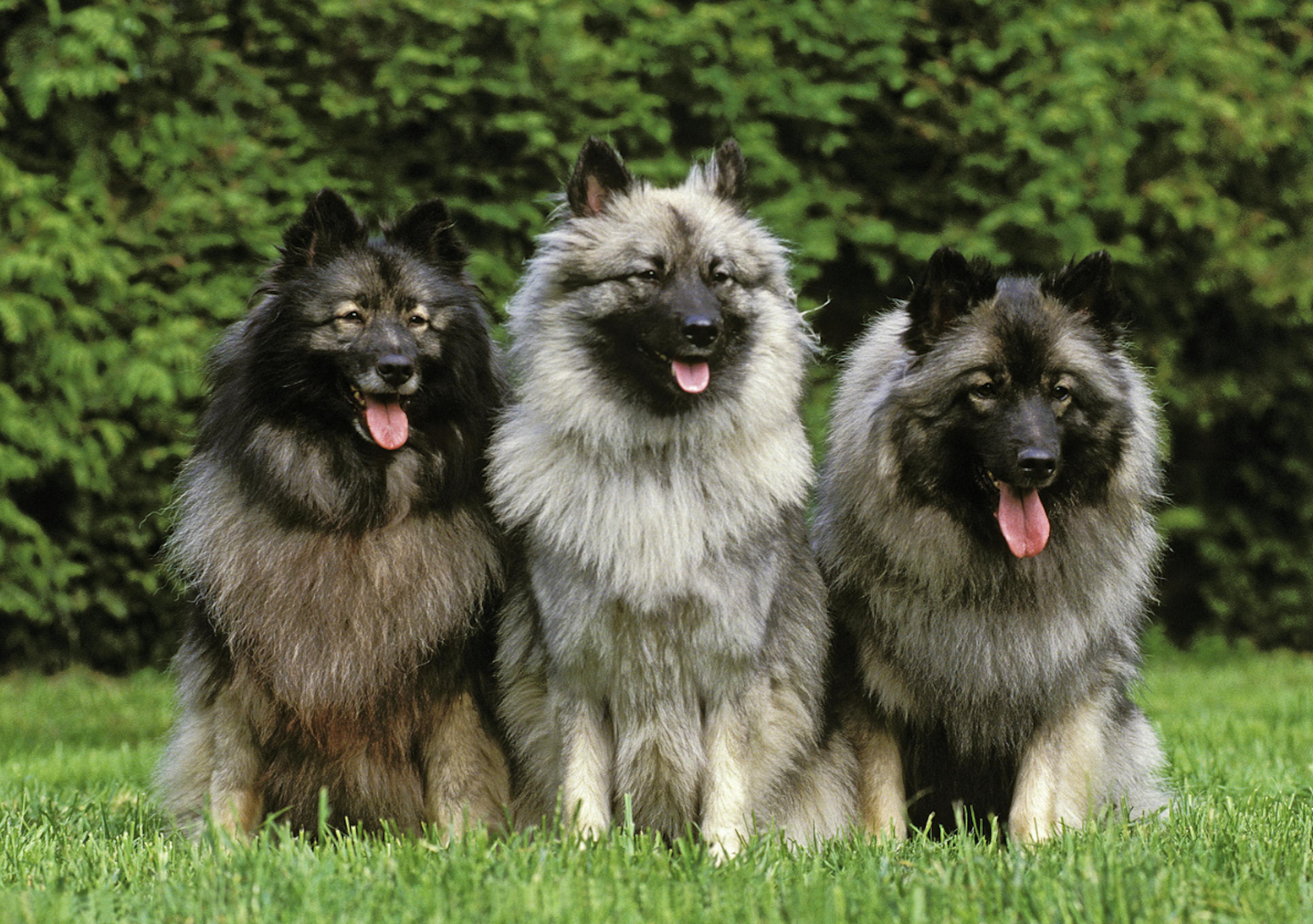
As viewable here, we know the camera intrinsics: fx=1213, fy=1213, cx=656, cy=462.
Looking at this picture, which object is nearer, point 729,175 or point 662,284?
point 662,284

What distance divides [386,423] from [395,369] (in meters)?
0.19

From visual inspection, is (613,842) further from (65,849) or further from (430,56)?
(430,56)

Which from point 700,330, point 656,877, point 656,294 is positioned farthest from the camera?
point 656,294

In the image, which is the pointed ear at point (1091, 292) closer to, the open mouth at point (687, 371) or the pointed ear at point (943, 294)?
the pointed ear at point (943, 294)

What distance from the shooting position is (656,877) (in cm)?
283

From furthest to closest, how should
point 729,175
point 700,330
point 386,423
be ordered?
1. point 729,175
2. point 386,423
3. point 700,330

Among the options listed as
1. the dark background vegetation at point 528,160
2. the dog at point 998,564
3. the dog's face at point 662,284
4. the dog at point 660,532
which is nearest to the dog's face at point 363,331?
the dog at point 660,532

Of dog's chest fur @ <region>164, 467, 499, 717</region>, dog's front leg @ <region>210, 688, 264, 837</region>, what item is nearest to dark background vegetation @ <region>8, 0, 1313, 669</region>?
dog's chest fur @ <region>164, 467, 499, 717</region>

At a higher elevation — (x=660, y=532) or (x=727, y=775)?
(x=660, y=532)

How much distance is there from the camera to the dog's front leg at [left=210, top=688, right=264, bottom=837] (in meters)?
3.71

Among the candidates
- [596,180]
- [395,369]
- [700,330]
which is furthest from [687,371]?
[395,369]

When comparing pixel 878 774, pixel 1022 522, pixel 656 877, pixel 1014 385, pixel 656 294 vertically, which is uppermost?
pixel 656 294

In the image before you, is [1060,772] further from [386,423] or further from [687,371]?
[386,423]

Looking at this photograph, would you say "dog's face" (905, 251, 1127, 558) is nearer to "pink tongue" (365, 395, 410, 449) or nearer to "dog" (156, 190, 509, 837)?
"dog" (156, 190, 509, 837)
